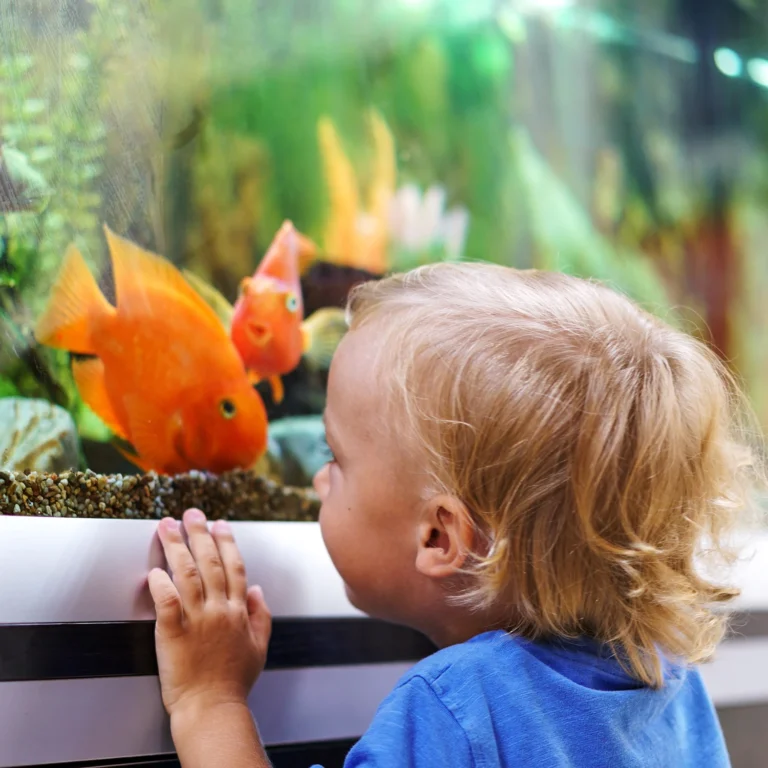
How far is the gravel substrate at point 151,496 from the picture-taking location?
0.68m

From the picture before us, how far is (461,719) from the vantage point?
2.10ft

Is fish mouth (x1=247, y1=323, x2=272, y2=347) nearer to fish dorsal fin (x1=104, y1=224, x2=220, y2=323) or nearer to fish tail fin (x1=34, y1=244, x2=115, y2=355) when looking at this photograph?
fish dorsal fin (x1=104, y1=224, x2=220, y2=323)

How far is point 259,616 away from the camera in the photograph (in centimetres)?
76

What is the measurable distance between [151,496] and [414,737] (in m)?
0.30

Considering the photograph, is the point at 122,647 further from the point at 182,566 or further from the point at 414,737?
the point at 414,737

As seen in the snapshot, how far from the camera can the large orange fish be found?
0.73 meters

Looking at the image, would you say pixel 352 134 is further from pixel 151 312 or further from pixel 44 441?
pixel 44 441

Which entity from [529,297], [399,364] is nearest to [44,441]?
[399,364]

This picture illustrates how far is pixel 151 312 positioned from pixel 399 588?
0.32 metres

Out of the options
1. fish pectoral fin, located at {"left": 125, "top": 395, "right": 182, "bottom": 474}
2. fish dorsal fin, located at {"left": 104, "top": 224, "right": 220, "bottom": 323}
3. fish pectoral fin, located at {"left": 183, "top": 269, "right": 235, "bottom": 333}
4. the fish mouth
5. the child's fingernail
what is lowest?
the child's fingernail

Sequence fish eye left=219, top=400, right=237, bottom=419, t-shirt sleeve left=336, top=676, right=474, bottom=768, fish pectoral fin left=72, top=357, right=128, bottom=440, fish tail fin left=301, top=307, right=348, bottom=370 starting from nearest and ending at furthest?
1. t-shirt sleeve left=336, top=676, right=474, bottom=768
2. fish pectoral fin left=72, top=357, right=128, bottom=440
3. fish eye left=219, top=400, right=237, bottom=419
4. fish tail fin left=301, top=307, right=348, bottom=370

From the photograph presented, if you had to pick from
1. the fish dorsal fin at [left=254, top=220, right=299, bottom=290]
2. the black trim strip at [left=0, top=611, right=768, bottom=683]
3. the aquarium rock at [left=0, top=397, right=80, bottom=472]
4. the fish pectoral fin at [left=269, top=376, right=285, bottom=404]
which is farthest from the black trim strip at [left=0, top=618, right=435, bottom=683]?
the fish dorsal fin at [left=254, top=220, right=299, bottom=290]

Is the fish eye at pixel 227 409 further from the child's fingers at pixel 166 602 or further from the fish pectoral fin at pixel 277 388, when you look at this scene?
the child's fingers at pixel 166 602

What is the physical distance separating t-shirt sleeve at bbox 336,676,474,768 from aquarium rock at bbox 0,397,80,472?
0.31 meters
